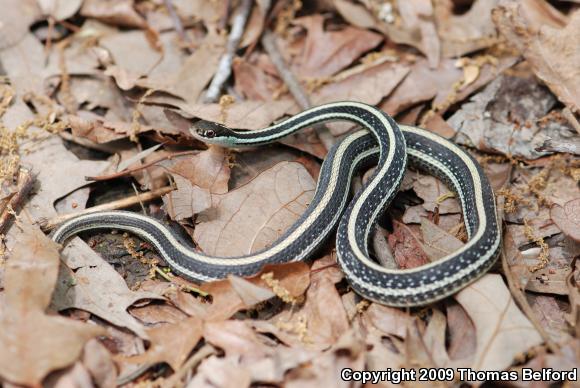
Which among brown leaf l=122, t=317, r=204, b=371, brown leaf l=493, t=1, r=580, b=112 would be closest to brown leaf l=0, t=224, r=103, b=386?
brown leaf l=122, t=317, r=204, b=371

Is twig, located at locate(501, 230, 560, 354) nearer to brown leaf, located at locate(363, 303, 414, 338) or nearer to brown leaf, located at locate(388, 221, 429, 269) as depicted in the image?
brown leaf, located at locate(388, 221, 429, 269)

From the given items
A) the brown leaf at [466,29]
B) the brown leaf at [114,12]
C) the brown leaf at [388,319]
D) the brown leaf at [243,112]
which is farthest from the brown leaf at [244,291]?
the brown leaf at [114,12]

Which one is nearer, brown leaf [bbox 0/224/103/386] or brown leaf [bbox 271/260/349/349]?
brown leaf [bbox 0/224/103/386]

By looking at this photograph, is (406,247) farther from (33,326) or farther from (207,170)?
(33,326)

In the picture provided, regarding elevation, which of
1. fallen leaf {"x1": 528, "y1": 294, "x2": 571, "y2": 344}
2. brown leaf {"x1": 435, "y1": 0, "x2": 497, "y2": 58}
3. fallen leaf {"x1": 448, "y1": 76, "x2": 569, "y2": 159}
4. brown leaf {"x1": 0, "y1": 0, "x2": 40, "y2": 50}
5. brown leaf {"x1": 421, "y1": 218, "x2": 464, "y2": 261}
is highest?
brown leaf {"x1": 0, "y1": 0, "x2": 40, "y2": 50}

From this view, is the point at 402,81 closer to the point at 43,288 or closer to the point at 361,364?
the point at 361,364

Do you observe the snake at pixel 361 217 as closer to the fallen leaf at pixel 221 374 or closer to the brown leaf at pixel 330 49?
the fallen leaf at pixel 221 374
